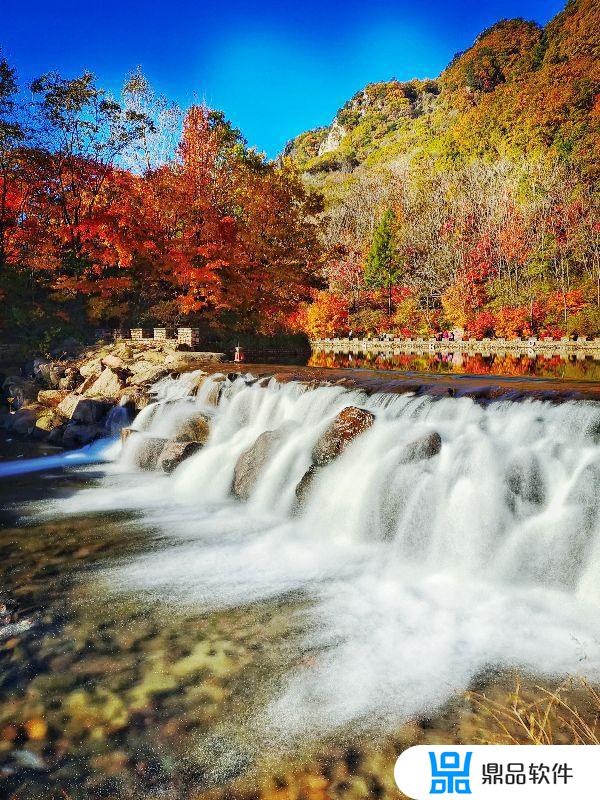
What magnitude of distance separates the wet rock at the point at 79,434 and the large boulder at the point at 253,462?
249 inches

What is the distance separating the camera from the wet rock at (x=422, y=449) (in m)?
8.05

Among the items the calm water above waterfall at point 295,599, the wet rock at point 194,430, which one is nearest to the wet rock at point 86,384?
the wet rock at point 194,430

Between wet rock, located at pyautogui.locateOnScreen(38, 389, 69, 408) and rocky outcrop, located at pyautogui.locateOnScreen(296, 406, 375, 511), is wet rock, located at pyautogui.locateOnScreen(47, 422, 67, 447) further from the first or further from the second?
rocky outcrop, located at pyautogui.locateOnScreen(296, 406, 375, 511)

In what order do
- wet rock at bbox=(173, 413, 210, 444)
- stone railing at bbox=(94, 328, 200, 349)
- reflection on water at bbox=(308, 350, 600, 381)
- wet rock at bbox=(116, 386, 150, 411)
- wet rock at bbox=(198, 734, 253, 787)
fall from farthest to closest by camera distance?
1. reflection on water at bbox=(308, 350, 600, 381)
2. stone railing at bbox=(94, 328, 200, 349)
3. wet rock at bbox=(116, 386, 150, 411)
4. wet rock at bbox=(173, 413, 210, 444)
5. wet rock at bbox=(198, 734, 253, 787)

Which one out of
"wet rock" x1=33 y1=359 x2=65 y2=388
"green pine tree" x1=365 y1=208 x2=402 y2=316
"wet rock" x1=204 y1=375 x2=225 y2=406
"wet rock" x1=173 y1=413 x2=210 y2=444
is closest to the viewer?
"wet rock" x1=173 y1=413 x2=210 y2=444

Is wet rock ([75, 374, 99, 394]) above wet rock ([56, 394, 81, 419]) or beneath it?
above

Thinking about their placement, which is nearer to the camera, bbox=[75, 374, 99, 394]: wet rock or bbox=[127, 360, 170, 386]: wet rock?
bbox=[127, 360, 170, 386]: wet rock

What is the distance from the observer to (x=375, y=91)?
159500 millimetres

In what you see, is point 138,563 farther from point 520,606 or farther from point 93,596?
point 520,606

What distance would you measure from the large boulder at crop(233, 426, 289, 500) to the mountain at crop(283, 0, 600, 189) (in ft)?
190

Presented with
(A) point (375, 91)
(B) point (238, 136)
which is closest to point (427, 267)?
(B) point (238, 136)

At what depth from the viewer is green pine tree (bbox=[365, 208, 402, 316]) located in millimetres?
54713

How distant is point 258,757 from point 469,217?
6259cm

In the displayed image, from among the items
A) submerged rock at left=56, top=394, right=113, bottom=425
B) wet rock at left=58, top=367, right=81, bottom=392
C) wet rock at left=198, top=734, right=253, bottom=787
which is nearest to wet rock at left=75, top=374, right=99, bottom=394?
wet rock at left=58, top=367, right=81, bottom=392
